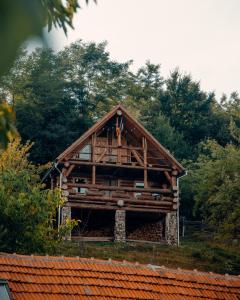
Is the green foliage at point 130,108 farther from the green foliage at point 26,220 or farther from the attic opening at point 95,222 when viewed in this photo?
the green foliage at point 26,220

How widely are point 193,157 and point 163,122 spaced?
12.2ft

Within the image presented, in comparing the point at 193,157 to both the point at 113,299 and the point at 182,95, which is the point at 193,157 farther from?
the point at 113,299

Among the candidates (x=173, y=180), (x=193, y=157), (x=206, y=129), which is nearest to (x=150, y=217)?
(x=173, y=180)

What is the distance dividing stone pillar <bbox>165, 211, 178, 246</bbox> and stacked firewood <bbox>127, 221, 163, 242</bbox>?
1.29 metres

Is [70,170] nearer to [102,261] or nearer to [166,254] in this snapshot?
[166,254]

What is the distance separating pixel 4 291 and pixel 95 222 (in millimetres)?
25835

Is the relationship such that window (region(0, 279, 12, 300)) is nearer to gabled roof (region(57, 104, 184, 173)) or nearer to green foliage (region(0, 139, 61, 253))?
green foliage (region(0, 139, 61, 253))

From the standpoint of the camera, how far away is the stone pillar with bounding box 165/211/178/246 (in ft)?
108

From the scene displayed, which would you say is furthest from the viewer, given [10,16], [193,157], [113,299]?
[193,157]

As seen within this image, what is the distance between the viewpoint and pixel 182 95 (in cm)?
5128

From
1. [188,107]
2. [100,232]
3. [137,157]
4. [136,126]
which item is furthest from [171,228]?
[188,107]

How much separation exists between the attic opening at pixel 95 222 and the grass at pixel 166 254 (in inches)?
119

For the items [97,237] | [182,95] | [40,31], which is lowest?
[97,237]

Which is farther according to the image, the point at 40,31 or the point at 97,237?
the point at 97,237
